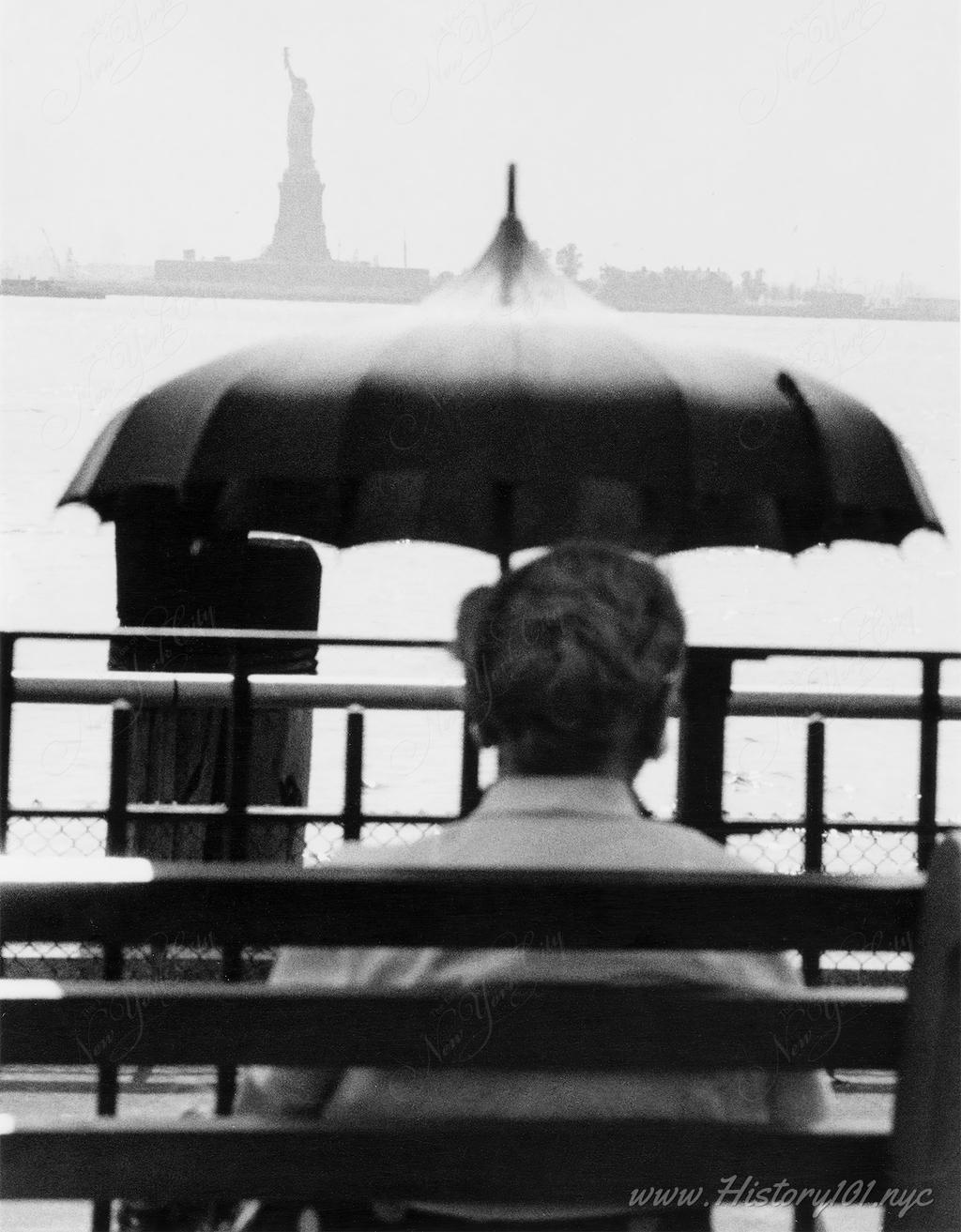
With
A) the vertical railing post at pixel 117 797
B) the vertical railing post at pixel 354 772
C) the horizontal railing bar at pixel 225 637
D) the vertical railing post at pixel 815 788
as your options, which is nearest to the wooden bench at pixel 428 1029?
the vertical railing post at pixel 117 797

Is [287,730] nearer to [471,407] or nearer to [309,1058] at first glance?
[471,407]

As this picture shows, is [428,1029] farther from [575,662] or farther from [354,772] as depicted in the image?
[354,772]

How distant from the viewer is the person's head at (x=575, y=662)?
1930 mm

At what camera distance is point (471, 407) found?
3.92 meters

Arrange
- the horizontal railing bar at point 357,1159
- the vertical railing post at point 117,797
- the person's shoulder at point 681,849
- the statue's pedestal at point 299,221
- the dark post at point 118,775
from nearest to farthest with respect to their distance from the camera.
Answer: the horizontal railing bar at point 357,1159, the person's shoulder at point 681,849, the vertical railing post at point 117,797, the dark post at point 118,775, the statue's pedestal at point 299,221

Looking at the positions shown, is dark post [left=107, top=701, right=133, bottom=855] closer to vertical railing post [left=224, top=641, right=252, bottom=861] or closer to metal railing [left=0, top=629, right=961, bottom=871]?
metal railing [left=0, top=629, right=961, bottom=871]

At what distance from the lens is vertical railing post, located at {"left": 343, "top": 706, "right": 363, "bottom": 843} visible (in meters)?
3.64

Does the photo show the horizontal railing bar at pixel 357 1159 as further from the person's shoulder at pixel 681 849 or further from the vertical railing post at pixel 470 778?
the vertical railing post at pixel 470 778

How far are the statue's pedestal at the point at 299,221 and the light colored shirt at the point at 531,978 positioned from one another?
3.83 m

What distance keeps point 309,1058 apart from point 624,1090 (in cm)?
32

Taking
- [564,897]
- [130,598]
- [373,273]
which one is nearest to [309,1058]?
[564,897]

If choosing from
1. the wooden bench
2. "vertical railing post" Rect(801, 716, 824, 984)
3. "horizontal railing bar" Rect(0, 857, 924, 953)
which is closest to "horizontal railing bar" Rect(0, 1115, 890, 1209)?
the wooden bench

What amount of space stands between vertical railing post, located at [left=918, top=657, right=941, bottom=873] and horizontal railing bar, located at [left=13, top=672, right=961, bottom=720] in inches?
1.1

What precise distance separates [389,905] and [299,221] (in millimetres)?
5444
